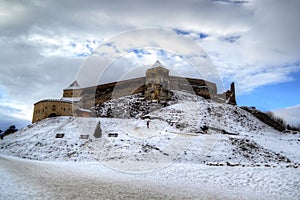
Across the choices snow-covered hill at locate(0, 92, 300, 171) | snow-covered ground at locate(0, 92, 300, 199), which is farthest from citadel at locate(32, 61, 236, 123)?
snow-covered hill at locate(0, 92, 300, 171)

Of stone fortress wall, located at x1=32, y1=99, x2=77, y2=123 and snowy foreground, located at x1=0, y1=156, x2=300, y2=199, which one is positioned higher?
stone fortress wall, located at x1=32, y1=99, x2=77, y2=123

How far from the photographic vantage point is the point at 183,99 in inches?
2445

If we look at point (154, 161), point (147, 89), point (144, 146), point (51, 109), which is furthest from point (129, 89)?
point (154, 161)

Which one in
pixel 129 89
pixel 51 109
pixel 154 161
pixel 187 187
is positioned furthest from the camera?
pixel 129 89

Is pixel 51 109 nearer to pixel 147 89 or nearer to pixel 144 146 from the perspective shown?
pixel 147 89

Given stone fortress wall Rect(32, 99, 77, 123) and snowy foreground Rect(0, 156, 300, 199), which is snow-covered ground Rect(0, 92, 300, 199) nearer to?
snowy foreground Rect(0, 156, 300, 199)

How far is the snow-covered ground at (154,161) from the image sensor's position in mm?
8867

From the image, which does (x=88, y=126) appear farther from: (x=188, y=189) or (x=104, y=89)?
(x=104, y=89)

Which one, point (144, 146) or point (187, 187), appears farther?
point (144, 146)

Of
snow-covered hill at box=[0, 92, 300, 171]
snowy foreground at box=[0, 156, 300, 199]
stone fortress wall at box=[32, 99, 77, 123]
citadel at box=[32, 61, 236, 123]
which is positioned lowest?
snowy foreground at box=[0, 156, 300, 199]

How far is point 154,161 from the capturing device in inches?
738

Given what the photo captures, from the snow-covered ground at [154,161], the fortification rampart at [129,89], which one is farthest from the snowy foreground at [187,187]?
the fortification rampart at [129,89]

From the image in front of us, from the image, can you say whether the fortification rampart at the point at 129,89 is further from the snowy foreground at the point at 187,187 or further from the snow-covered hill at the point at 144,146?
the snowy foreground at the point at 187,187

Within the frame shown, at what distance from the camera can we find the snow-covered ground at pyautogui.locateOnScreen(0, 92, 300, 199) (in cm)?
887
